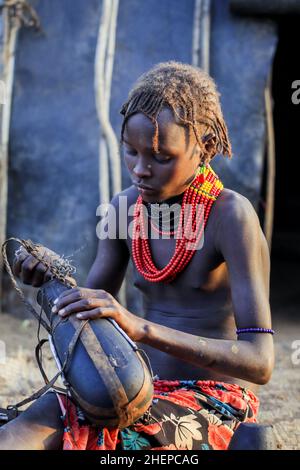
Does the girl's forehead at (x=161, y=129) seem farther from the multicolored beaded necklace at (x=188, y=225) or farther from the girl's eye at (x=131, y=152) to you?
the multicolored beaded necklace at (x=188, y=225)

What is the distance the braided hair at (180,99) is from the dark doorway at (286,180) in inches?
122

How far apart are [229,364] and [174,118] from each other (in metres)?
0.80

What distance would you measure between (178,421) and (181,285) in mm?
592

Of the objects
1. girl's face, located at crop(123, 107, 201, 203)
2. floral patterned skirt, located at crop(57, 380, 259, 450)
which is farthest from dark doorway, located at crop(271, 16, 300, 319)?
floral patterned skirt, located at crop(57, 380, 259, 450)

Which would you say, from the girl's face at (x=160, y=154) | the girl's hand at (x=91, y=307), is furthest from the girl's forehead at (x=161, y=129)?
the girl's hand at (x=91, y=307)

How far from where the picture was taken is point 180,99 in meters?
2.53

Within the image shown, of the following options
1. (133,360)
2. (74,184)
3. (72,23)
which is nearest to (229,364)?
(133,360)

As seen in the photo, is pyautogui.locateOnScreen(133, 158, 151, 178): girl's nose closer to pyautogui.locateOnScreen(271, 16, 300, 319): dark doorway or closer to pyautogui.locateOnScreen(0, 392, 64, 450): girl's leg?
pyautogui.locateOnScreen(0, 392, 64, 450): girl's leg

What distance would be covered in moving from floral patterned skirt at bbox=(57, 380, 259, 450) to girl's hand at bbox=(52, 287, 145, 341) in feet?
0.83

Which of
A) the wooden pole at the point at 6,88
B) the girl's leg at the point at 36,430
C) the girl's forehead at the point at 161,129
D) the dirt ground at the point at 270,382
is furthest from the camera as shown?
the wooden pole at the point at 6,88

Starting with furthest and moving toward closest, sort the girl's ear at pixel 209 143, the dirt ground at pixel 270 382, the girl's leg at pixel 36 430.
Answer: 1. the dirt ground at pixel 270 382
2. the girl's ear at pixel 209 143
3. the girl's leg at pixel 36 430

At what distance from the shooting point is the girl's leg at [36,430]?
2105 millimetres

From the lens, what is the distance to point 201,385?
257cm

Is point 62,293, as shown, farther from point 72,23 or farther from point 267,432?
point 72,23
